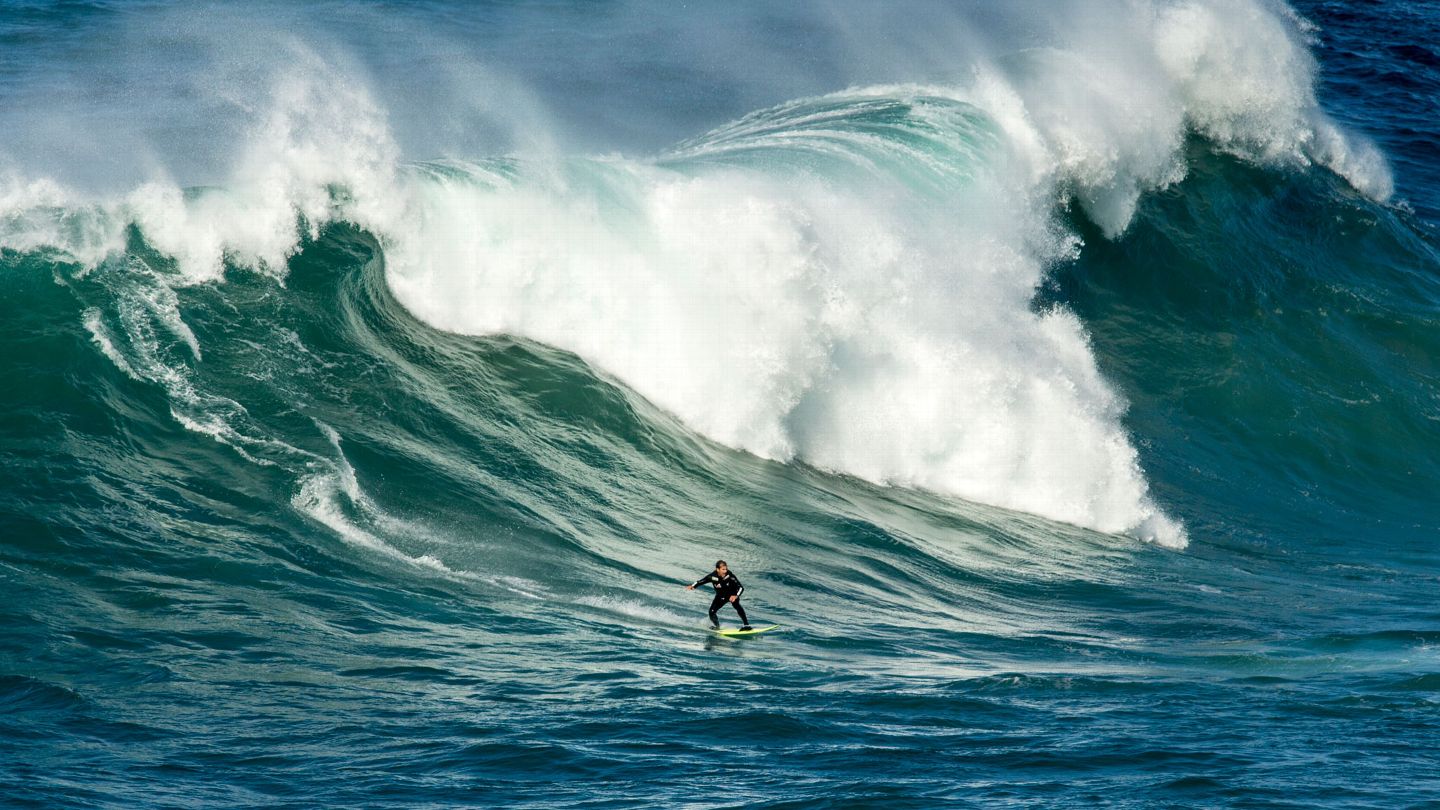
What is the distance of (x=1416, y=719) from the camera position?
406 inches

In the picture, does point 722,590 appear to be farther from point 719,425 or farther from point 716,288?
point 716,288

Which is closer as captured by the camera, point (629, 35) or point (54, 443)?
point (54, 443)

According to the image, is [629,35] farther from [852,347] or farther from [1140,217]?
[852,347]

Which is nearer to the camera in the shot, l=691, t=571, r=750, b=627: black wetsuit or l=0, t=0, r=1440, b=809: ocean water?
l=0, t=0, r=1440, b=809: ocean water

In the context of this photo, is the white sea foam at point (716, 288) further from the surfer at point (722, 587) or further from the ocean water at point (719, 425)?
the surfer at point (722, 587)

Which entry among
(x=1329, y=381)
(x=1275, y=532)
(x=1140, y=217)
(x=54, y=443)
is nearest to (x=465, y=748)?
(x=54, y=443)

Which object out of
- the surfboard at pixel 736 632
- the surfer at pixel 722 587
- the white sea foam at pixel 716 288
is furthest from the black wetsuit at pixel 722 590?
the white sea foam at pixel 716 288

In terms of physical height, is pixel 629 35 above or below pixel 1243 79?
above

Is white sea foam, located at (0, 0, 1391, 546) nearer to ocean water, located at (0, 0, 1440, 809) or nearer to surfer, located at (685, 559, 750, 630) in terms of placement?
ocean water, located at (0, 0, 1440, 809)

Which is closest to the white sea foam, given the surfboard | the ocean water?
the ocean water

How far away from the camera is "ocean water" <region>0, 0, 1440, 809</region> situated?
31.2 feet

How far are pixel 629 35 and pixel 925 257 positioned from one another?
16616mm

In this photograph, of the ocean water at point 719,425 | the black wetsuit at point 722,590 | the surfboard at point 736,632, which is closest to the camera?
the ocean water at point 719,425

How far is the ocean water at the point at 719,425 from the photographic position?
31.2 ft
